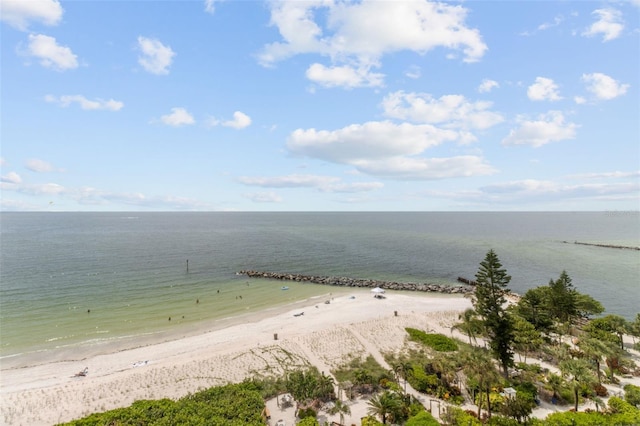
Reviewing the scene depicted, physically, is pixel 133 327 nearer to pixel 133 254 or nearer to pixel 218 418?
pixel 218 418

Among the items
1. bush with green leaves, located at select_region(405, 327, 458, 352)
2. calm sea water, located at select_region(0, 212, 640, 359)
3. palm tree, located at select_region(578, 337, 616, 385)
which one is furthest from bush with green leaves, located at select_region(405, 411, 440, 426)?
calm sea water, located at select_region(0, 212, 640, 359)

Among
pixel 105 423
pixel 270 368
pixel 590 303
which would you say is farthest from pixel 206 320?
pixel 590 303

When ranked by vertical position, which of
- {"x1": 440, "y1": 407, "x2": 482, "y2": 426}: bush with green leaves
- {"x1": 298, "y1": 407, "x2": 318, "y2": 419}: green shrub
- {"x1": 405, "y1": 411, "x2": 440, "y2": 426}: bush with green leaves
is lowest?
{"x1": 298, "y1": 407, "x2": 318, "y2": 419}: green shrub

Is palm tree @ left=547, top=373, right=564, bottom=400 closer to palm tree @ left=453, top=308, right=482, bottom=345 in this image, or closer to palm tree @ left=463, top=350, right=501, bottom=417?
palm tree @ left=463, top=350, right=501, bottom=417

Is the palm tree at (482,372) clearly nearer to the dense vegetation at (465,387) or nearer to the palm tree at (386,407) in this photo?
the dense vegetation at (465,387)

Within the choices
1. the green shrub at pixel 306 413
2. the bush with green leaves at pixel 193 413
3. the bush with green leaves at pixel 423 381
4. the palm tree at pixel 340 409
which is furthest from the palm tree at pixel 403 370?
the bush with green leaves at pixel 193 413
